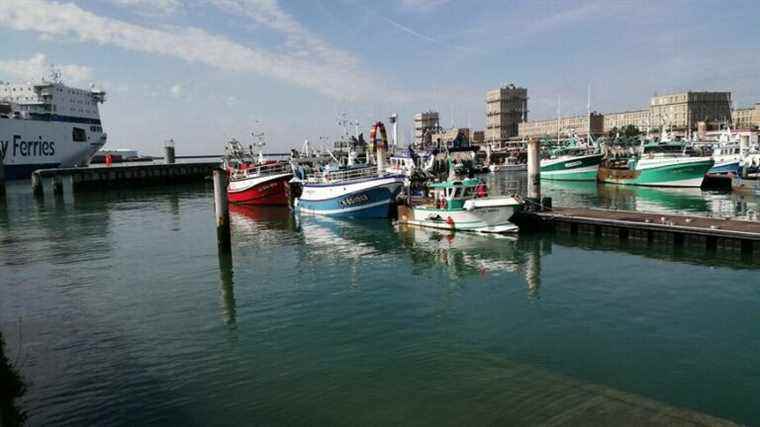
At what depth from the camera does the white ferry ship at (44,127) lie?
86562mm

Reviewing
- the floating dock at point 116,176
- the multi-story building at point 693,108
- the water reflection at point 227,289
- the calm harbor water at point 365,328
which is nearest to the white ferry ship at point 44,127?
the floating dock at point 116,176

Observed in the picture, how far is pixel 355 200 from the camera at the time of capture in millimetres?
39000

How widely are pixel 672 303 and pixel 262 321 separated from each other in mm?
12881

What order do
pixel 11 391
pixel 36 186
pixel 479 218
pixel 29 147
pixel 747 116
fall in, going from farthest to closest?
pixel 747 116
pixel 29 147
pixel 36 186
pixel 479 218
pixel 11 391

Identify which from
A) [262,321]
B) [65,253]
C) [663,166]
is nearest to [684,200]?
[663,166]

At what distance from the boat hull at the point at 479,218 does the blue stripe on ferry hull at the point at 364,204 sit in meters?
5.62

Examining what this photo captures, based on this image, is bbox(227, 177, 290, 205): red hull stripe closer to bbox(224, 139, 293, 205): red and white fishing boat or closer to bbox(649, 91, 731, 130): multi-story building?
bbox(224, 139, 293, 205): red and white fishing boat

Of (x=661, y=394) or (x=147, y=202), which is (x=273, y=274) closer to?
(x=661, y=394)

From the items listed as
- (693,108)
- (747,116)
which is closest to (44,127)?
(693,108)

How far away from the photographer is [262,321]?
1658cm

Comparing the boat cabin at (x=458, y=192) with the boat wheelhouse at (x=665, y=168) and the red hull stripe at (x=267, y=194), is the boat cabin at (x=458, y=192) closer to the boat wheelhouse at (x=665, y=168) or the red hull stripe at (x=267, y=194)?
the red hull stripe at (x=267, y=194)

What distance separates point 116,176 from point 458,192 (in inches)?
2474

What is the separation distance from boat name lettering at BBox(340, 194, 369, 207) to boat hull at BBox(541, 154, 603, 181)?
43838 millimetres

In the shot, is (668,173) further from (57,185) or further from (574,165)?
(57,185)
